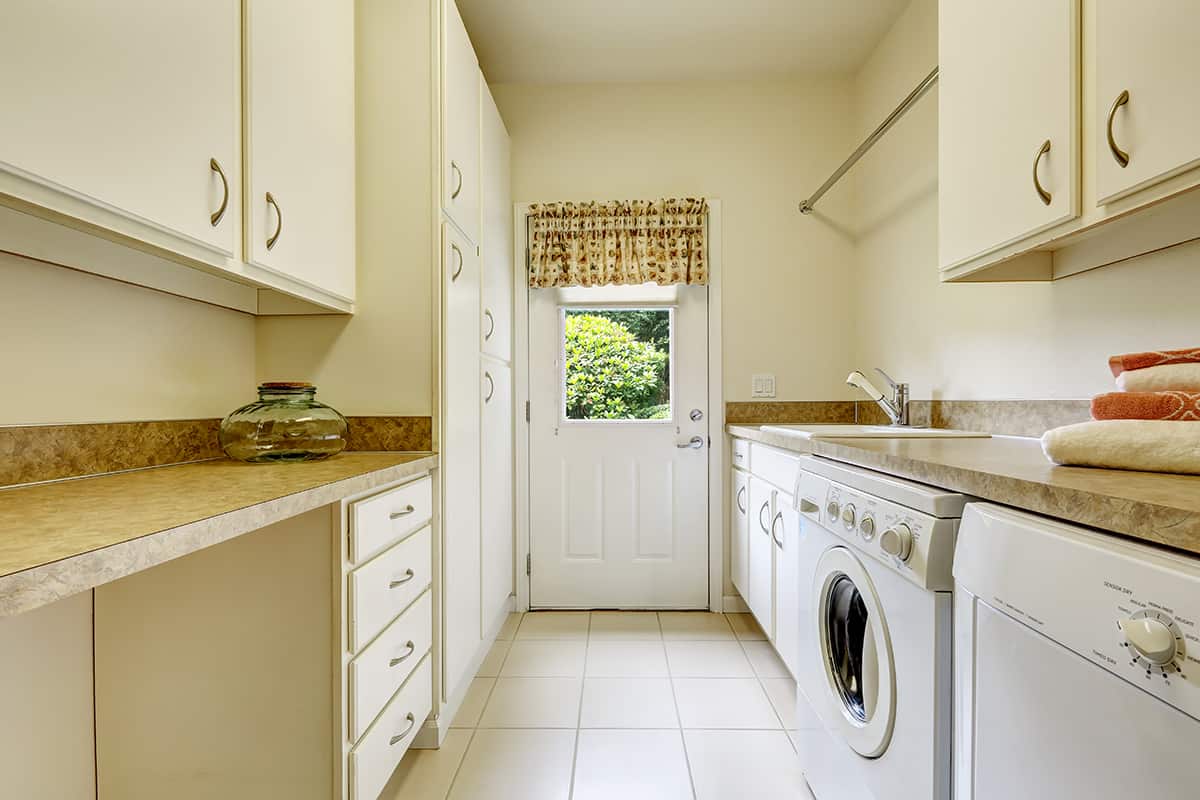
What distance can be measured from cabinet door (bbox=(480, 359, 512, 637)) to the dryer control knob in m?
1.94

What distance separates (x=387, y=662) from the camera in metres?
1.36

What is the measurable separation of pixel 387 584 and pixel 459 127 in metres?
1.49

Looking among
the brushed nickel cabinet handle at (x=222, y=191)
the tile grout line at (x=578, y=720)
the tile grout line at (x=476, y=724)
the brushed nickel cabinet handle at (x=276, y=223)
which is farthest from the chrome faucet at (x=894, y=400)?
the brushed nickel cabinet handle at (x=222, y=191)

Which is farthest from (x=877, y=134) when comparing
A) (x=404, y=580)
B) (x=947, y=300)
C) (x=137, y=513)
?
(x=137, y=513)

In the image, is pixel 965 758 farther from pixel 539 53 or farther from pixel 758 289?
pixel 539 53

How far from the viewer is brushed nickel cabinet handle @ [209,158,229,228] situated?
116cm

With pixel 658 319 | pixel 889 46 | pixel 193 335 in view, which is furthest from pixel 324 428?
pixel 889 46

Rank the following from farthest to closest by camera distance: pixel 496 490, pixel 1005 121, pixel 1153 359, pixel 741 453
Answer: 1. pixel 741 453
2. pixel 496 490
3. pixel 1005 121
4. pixel 1153 359

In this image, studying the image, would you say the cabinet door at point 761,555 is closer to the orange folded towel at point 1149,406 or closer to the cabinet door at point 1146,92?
the orange folded towel at point 1149,406

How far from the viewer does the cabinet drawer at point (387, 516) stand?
121 centimetres

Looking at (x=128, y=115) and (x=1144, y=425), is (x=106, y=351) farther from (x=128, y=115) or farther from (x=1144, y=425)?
(x=1144, y=425)

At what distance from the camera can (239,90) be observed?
1242 mm

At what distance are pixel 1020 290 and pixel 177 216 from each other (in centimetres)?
217

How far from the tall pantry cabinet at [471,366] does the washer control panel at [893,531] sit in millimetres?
1121
